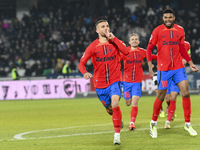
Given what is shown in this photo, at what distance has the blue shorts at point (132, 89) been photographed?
9.13 metres

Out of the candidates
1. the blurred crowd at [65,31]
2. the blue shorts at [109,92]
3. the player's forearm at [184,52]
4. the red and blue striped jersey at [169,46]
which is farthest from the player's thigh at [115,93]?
the blurred crowd at [65,31]

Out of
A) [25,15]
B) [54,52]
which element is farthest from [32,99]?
[25,15]

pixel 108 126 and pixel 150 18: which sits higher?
pixel 150 18

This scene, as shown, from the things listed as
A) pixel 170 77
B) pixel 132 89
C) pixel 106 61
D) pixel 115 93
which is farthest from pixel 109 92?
Result: pixel 132 89

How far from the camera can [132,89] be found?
30.4ft

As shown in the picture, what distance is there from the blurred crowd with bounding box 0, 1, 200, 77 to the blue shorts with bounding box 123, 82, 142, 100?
1460 cm

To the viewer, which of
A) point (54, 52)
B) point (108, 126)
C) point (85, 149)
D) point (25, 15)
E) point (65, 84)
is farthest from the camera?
point (25, 15)

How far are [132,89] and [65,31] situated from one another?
18807 mm

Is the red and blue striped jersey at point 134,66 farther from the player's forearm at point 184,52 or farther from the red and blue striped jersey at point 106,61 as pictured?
the red and blue striped jersey at point 106,61

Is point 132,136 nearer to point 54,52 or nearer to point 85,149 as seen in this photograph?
point 85,149

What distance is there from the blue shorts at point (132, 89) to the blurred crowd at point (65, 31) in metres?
14.6

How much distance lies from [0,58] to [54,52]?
4.07 meters

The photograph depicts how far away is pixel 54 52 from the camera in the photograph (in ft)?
86.5

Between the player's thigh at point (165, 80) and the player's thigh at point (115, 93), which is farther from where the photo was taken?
the player's thigh at point (165, 80)
